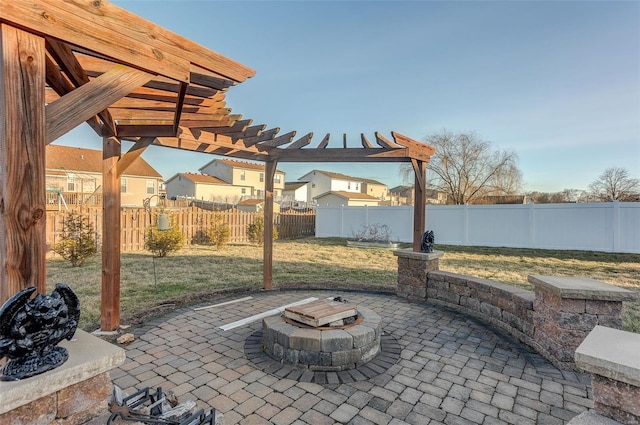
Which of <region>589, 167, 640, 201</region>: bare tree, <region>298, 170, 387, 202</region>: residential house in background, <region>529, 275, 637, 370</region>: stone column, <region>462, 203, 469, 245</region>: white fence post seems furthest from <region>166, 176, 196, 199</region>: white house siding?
<region>589, 167, 640, 201</region>: bare tree

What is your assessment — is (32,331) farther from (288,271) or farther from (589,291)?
(288,271)

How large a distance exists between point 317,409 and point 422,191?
4255 mm

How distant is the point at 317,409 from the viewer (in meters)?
2.49

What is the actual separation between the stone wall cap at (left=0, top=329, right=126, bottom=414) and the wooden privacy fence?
9.62m

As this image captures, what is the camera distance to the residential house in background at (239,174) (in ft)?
105

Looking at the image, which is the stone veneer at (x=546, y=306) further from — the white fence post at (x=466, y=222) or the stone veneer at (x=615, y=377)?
the white fence post at (x=466, y=222)

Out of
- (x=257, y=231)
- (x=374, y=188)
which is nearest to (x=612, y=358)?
(x=257, y=231)

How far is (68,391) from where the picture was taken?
140cm

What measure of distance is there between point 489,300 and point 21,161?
199 inches

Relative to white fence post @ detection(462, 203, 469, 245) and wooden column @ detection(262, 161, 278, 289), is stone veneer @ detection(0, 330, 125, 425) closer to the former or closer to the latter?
wooden column @ detection(262, 161, 278, 289)

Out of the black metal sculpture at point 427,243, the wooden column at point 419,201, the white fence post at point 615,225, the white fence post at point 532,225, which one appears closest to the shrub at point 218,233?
the wooden column at point 419,201

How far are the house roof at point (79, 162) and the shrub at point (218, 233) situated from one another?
11948mm

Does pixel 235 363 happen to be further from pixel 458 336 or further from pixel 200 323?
pixel 458 336

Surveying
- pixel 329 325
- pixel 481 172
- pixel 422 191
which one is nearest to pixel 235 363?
pixel 329 325
